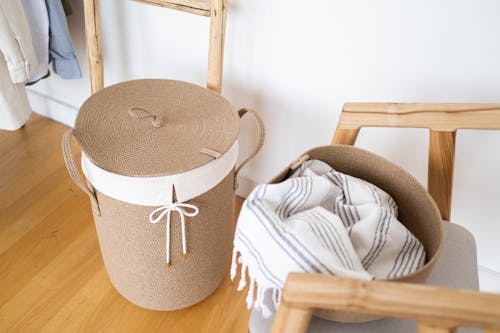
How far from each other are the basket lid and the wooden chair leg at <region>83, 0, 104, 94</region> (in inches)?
7.5

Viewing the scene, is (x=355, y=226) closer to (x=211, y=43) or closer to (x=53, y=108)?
(x=211, y=43)

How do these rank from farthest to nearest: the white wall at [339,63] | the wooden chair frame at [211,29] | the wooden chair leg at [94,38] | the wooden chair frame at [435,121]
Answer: the wooden chair leg at [94,38]
the wooden chair frame at [211,29]
the white wall at [339,63]
the wooden chair frame at [435,121]

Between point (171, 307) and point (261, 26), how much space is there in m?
0.71

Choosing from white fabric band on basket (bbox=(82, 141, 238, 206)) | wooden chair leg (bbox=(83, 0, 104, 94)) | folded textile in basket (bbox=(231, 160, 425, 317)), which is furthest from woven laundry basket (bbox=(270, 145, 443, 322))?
wooden chair leg (bbox=(83, 0, 104, 94))

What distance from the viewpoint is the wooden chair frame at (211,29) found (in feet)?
3.08

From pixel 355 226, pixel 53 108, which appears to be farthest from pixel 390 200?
pixel 53 108

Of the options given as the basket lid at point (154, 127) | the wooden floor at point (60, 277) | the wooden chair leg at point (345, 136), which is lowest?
the wooden floor at point (60, 277)

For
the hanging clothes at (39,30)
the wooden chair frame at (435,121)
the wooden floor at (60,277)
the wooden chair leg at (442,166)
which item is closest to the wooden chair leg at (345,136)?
the wooden chair frame at (435,121)


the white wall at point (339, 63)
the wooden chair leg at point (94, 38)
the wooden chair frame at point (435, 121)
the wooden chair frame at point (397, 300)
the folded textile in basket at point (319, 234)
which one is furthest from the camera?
the wooden chair leg at point (94, 38)

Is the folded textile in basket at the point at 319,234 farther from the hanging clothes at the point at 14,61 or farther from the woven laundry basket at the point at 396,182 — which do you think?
the hanging clothes at the point at 14,61

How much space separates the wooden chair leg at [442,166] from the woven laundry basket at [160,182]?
0.35m

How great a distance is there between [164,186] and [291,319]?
1.21ft

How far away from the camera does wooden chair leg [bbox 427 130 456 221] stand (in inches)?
28.9

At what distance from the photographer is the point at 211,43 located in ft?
3.18
